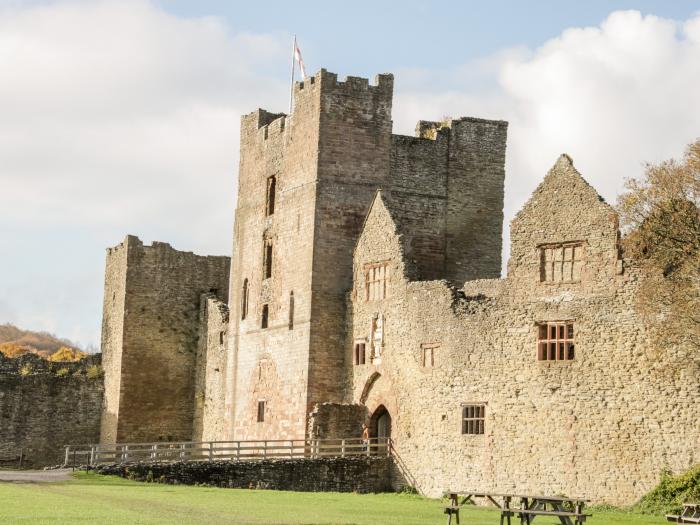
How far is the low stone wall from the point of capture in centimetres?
4100

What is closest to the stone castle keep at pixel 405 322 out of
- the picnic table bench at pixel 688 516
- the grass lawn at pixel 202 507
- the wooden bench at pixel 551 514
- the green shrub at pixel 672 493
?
the green shrub at pixel 672 493

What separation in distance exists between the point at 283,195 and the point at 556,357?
15563mm

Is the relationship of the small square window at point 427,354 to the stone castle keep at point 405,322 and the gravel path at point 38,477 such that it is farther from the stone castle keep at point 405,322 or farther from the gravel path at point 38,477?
the gravel path at point 38,477

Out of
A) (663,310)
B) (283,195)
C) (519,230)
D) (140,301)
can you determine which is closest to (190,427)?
(140,301)

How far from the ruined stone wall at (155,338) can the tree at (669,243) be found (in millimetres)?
27577

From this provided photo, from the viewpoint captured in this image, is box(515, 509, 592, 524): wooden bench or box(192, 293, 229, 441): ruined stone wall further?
box(192, 293, 229, 441): ruined stone wall

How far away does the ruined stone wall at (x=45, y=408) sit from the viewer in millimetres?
58156

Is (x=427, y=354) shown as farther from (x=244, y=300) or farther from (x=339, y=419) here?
(x=244, y=300)

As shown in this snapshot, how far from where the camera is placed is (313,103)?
49312mm

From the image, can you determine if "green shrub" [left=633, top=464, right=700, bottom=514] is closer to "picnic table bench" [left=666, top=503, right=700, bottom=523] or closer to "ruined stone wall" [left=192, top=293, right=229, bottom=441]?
"picnic table bench" [left=666, top=503, right=700, bottom=523]

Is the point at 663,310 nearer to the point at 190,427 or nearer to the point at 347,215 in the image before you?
the point at 347,215

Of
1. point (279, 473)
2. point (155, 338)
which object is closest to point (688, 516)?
point (279, 473)

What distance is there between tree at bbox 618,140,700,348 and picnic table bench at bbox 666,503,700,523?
466 centimetres

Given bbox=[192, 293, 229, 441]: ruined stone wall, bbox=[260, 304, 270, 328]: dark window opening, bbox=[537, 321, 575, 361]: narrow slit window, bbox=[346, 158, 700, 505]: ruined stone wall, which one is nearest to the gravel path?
bbox=[260, 304, 270, 328]: dark window opening
